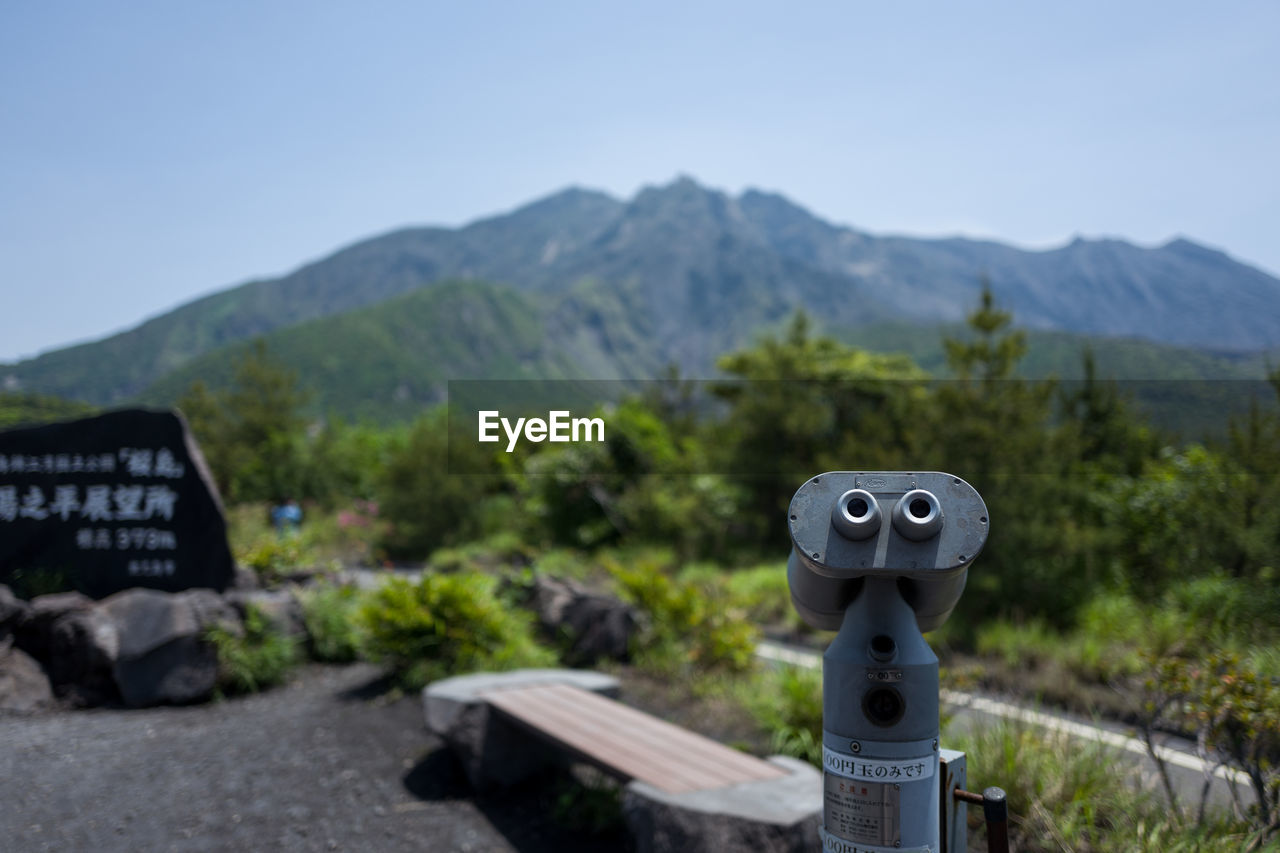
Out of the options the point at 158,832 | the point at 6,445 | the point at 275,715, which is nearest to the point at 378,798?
the point at 158,832

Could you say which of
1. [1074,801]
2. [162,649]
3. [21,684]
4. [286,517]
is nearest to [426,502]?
[286,517]

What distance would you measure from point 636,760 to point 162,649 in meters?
3.75

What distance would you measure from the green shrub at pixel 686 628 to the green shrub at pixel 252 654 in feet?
8.82

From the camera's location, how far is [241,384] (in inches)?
728

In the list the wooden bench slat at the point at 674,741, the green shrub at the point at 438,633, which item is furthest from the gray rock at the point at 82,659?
the wooden bench slat at the point at 674,741

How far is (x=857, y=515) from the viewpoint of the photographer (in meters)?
1.61

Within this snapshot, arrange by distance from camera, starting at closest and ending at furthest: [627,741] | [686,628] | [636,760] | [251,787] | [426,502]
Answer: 1. [636,760]
2. [627,741]
3. [251,787]
4. [686,628]
5. [426,502]

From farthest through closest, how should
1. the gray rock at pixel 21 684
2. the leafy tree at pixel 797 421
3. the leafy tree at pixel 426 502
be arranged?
1. the leafy tree at pixel 426 502
2. the leafy tree at pixel 797 421
3. the gray rock at pixel 21 684

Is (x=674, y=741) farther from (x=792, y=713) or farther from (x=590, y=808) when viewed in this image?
(x=792, y=713)

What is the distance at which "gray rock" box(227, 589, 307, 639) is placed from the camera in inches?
251

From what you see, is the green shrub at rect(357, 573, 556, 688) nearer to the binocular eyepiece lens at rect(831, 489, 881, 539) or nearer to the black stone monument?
the black stone monument

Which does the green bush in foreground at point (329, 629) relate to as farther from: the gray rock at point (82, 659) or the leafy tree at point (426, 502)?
the leafy tree at point (426, 502)

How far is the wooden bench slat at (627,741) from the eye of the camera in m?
3.54

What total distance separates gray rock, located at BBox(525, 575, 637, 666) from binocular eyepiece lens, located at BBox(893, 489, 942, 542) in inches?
210
